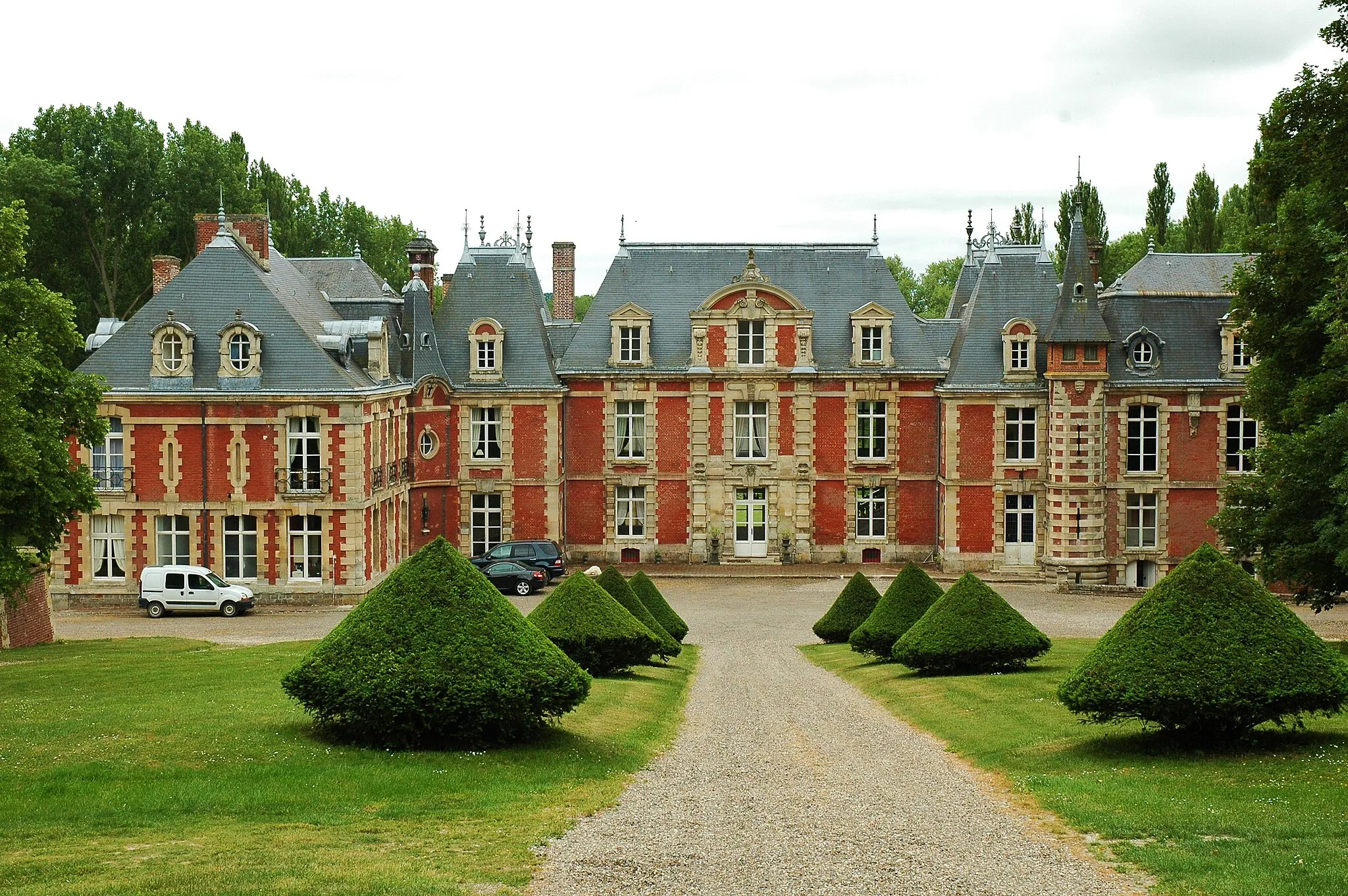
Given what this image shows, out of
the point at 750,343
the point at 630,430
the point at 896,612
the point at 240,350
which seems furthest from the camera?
the point at 630,430

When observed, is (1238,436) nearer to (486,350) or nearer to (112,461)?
(486,350)

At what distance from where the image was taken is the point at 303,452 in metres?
44.8

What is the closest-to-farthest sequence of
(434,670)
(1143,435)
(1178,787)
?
(1178,787), (434,670), (1143,435)

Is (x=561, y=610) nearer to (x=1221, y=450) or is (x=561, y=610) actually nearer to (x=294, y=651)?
(x=294, y=651)

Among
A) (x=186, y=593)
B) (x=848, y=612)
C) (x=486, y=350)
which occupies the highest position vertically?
(x=486, y=350)

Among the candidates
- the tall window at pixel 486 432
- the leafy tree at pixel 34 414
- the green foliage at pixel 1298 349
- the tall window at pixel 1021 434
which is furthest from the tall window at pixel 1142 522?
the leafy tree at pixel 34 414

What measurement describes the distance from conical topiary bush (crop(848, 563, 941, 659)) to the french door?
21.2 m

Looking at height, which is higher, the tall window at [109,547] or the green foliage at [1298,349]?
the green foliage at [1298,349]

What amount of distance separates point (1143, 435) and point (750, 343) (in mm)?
13903

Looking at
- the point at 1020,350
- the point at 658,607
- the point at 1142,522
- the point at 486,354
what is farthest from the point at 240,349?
the point at 1142,522

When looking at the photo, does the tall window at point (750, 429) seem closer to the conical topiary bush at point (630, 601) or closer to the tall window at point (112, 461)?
the tall window at point (112, 461)

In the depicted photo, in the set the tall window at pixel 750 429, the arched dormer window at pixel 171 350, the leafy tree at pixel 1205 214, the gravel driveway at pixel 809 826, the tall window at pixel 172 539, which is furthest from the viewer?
the leafy tree at pixel 1205 214

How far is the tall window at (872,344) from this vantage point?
175ft

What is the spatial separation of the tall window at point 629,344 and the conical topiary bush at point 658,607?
733 inches
